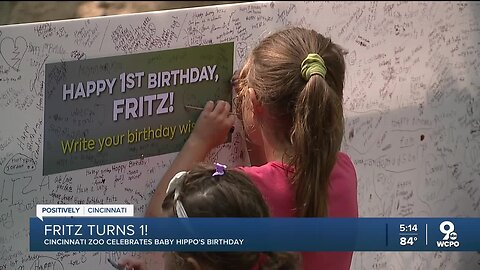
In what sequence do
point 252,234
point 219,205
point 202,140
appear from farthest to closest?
point 202,140 → point 252,234 → point 219,205

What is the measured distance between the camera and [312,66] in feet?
6.31

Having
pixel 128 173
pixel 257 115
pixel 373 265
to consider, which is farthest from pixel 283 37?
pixel 373 265

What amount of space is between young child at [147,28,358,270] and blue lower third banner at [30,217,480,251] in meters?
0.04

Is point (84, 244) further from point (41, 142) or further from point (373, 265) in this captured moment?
point (373, 265)

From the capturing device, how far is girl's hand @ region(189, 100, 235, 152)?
7.45 feet

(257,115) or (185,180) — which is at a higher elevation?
(257,115)

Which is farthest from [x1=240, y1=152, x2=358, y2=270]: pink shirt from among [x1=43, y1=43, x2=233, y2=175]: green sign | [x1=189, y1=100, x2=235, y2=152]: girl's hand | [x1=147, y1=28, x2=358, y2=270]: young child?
[x1=43, y1=43, x2=233, y2=175]: green sign

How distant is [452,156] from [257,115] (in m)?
0.87

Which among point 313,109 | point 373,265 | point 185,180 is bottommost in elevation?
point 373,265

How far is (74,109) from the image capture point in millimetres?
2191

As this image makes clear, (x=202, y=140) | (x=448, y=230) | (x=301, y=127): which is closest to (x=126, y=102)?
(x=202, y=140)

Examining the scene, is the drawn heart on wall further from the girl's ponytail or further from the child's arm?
the girl's ponytail

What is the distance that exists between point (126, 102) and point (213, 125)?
253 mm

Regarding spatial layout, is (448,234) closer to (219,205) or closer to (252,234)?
(252,234)
